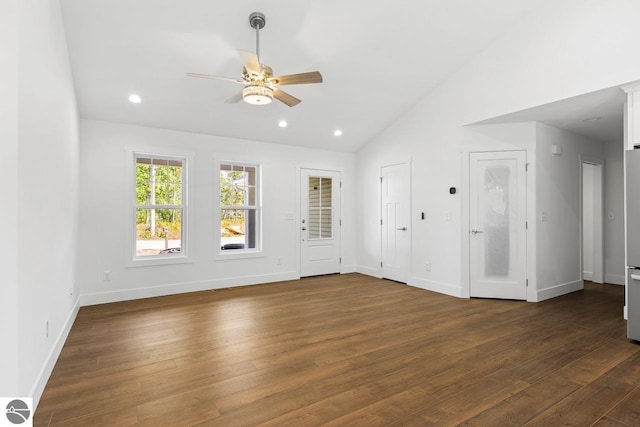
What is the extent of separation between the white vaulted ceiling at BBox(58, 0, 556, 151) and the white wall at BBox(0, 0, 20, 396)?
1689mm

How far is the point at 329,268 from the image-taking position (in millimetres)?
6664

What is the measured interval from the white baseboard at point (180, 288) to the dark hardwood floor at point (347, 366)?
26 cm

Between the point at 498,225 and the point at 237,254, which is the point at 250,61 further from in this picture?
the point at 498,225

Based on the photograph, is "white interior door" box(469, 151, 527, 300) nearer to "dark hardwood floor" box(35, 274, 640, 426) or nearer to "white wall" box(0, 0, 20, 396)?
"dark hardwood floor" box(35, 274, 640, 426)

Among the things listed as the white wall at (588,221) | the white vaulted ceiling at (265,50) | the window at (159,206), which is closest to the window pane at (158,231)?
the window at (159,206)

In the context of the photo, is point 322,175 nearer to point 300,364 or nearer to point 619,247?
point 300,364

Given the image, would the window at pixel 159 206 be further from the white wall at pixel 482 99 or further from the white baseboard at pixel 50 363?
the white wall at pixel 482 99

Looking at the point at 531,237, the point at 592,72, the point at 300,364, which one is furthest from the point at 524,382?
the point at 592,72

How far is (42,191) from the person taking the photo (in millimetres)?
2297

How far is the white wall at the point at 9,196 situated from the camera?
A: 5.35 ft

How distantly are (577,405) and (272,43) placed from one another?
4224 mm

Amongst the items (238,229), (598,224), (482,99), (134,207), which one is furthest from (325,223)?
(598,224)

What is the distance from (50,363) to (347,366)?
2.35 meters

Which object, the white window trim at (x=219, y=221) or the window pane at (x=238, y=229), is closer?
the white window trim at (x=219, y=221)
